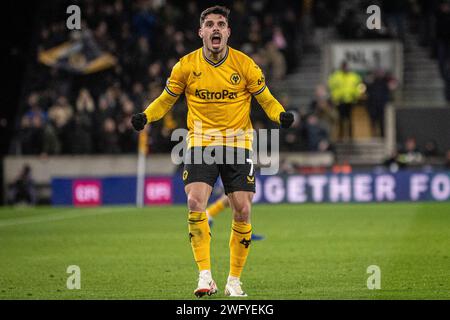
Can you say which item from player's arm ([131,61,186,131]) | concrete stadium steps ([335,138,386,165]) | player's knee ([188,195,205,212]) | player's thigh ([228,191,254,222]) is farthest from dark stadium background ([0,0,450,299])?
player's knee ([188,195,205,212])

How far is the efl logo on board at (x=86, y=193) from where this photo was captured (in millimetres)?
28203

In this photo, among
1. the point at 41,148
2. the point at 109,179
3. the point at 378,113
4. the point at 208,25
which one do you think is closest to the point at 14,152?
the point at 41,148

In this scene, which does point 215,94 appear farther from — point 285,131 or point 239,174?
point 285,131

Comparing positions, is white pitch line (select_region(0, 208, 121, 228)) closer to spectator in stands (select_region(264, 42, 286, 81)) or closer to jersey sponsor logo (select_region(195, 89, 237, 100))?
spectator in stands (select_region(264, 42, 286, 81))

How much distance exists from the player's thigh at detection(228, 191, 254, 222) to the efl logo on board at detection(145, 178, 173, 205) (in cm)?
1767

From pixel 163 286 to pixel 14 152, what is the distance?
20.0m

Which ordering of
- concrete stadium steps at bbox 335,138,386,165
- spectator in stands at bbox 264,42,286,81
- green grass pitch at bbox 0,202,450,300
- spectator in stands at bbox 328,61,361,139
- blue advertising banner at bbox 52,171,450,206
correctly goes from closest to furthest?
1. green grass pitch at bbox 0,202,450,300
2. blue advertising banner at bbox 52,171,450,206
3. spectator in stands at bbox 328,61,361,139
4. concrete stadium steps at bbox 335,138,386,165
5. spectator in stands at bbox 264,42,286,81

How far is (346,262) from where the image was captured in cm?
1312

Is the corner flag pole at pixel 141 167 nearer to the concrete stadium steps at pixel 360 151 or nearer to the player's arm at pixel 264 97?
the concrete stadium steps at pixel 360 151

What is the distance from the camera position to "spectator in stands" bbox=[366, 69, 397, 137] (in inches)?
1150

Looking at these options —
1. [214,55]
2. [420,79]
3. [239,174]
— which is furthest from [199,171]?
A: [420,79]

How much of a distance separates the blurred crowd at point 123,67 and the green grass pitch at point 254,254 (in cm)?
506

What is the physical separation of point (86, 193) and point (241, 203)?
18.6m
